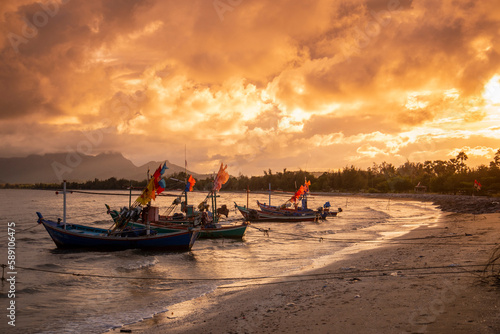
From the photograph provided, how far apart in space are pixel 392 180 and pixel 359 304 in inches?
5105

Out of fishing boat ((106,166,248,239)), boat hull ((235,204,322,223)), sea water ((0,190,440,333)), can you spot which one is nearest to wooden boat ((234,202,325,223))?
boat hull ((235,204,322,223))

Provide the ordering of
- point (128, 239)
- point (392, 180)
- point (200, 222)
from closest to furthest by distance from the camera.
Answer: point (128, 239)
point (200, 222)
point (392, 180)

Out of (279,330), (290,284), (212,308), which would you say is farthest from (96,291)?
(279,330)

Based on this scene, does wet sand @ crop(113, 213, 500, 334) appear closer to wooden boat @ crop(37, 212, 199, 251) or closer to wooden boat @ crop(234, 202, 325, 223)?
wooden boat @ crop(37, 212, 199, 251)

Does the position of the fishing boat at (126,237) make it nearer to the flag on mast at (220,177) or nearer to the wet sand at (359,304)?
the flag on mast at (220,177)

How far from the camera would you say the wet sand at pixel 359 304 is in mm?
6172

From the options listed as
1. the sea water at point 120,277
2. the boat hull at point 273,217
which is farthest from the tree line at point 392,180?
the sea water at point 120,277

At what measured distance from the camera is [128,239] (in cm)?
2066

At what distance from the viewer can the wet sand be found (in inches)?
243

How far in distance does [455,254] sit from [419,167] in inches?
6191

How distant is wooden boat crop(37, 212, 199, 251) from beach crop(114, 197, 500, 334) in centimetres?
1004

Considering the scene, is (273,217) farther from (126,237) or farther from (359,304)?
(359,304)

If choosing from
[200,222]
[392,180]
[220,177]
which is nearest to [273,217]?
[220,177]

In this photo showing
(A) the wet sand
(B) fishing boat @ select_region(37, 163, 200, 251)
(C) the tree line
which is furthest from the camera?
(C) the tree line
